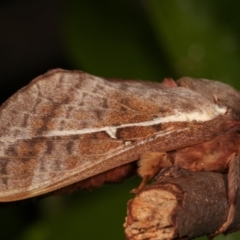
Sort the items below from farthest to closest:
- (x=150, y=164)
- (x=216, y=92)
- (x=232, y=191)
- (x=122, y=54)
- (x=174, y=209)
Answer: (x=122, y=54) → (x=216, y=92) → (x=150, y=164) → (x=232, y=191) → (x=174, y=209)

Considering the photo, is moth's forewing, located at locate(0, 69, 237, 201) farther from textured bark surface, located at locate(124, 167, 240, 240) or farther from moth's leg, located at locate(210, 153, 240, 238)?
textured bark surface, located at locate(124, 167, 240, 240)

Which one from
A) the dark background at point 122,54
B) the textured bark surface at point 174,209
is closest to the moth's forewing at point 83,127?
the textured bark surface at point 174,209

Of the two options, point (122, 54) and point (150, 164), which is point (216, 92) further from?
point (122, 54)

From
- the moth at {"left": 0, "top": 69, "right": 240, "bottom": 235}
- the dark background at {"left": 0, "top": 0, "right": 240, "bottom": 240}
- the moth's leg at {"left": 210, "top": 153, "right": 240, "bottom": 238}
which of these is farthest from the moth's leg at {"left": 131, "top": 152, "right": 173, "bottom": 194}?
the dark background at {"left": 0, "top": 0, "right": 240, "bottom": 240}

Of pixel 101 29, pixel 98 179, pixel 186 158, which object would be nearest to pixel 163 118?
pixel 186 158

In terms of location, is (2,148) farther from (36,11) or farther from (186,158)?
(36,11)

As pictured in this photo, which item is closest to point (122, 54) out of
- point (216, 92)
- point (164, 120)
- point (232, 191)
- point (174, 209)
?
point (216, 92)
